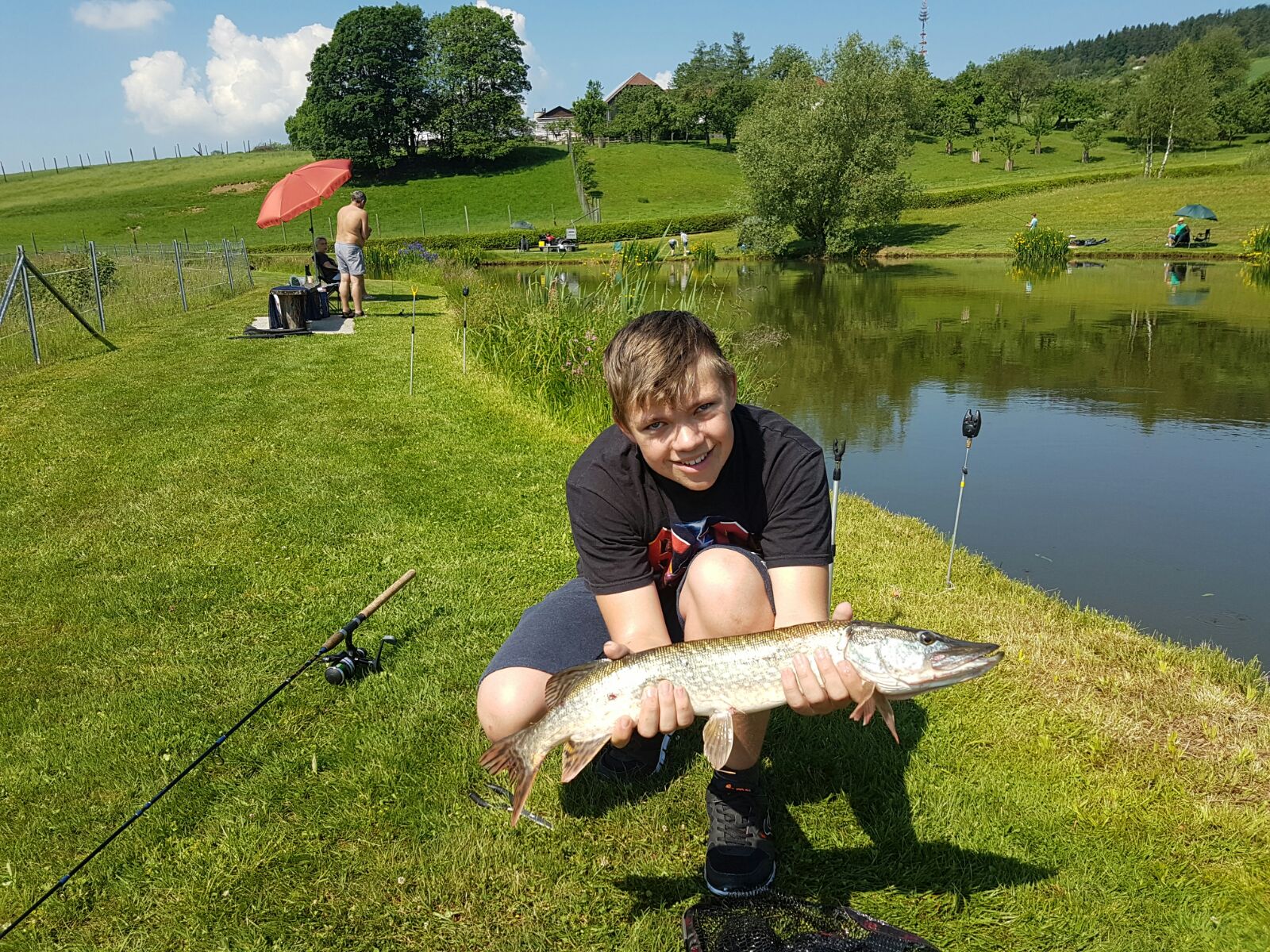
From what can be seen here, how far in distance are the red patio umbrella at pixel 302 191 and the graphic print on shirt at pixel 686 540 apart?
48.8ft

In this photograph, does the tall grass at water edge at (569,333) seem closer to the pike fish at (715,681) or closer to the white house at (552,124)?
the pike fish at (715,681)

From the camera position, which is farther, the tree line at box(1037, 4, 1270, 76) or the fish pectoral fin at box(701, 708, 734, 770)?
the tree line at box(1037, 4, 1270, 76)

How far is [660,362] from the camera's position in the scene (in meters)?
2.43

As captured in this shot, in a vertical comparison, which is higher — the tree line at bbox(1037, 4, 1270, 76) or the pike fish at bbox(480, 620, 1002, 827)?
the tree line at bbox(1037, 4, 1270, 76)

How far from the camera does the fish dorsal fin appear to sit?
2303 millimetres

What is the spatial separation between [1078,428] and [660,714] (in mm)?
9801

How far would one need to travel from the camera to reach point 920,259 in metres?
37.6

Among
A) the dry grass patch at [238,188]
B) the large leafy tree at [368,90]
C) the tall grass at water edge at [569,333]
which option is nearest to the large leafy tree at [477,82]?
the large leafy tree at [368,90]

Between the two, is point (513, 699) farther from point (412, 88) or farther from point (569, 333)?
point (412, 88)

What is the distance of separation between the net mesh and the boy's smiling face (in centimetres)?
127

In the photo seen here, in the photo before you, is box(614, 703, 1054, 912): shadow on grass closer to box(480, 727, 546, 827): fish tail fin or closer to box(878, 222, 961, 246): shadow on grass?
box(480, 727, 546, 827): fish tail fin

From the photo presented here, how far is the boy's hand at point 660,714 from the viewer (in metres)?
2.22

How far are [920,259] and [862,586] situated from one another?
118 feet

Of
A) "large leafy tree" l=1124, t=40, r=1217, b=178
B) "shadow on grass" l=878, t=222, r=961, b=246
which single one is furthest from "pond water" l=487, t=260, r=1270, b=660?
"large leafy tree" l=1124, t=40, r=1217, b=178
